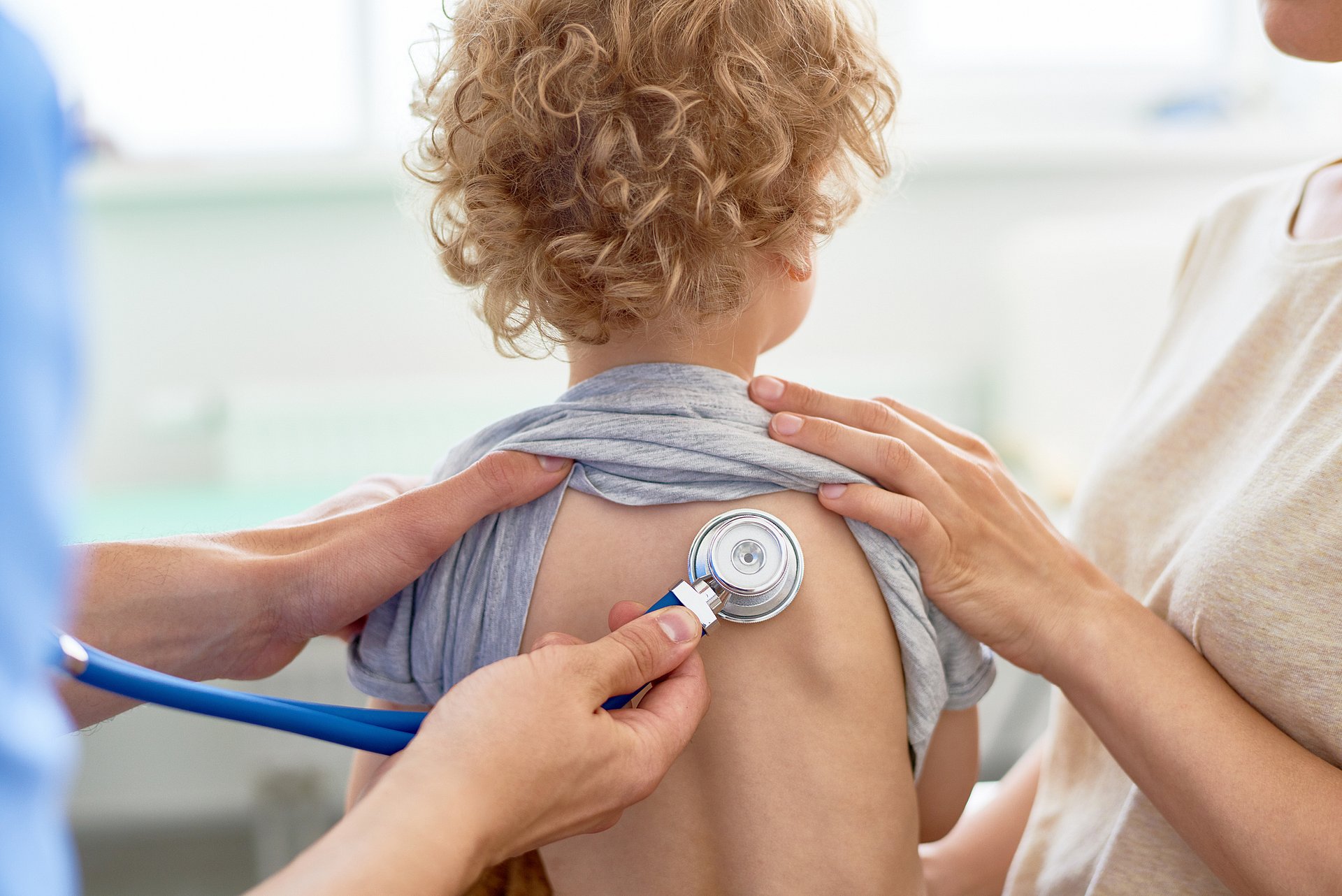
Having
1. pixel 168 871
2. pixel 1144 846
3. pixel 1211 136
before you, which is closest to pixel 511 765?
pixel 1144 846

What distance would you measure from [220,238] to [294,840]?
1.42m

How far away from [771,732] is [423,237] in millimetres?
1785

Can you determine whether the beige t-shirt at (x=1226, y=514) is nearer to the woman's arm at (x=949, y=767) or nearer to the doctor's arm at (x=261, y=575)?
the woman's arm at (x=949, y=767)

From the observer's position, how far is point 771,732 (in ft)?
2.40

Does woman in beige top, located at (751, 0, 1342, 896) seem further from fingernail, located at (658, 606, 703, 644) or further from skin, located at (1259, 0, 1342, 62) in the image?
fingernail, located at (658, 606, 703, 644)

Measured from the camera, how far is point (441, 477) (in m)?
0.87

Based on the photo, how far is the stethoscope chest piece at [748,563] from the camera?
2.23 feet

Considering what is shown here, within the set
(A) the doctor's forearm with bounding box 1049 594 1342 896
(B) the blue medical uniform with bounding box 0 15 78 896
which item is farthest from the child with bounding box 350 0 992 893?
(B) the blue medical uniform with bounding box 0 15 78 896

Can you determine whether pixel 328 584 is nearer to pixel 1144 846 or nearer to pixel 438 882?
pixel 438 882

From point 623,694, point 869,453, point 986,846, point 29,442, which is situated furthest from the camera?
point 986,846

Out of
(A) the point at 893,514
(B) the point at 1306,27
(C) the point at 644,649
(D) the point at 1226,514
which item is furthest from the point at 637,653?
(B) the point at 1306,27

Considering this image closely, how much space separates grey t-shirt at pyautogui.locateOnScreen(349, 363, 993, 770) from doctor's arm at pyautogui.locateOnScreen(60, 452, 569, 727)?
3 cm

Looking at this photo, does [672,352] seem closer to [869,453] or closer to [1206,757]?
[869,453]

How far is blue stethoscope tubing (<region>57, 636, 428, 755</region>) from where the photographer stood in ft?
1.70
